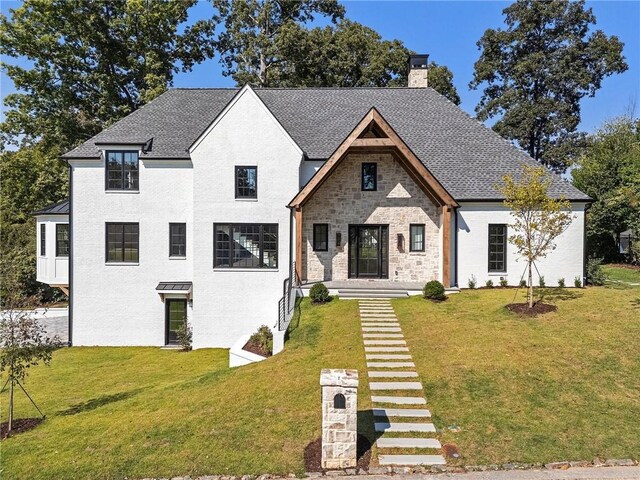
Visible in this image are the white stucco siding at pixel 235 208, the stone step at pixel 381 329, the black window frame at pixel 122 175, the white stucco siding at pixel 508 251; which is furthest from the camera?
the black window frame at pixel 122 175

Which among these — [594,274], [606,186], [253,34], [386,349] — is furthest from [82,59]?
[606,186]

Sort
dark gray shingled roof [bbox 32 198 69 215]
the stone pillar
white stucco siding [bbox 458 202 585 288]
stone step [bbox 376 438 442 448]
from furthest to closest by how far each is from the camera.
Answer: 1. dark gray shingled roof [bbox 32 198 69 215]
2. white stucco siding [bbox 458 202 585 288]
3. stone step [bbox 376 438 442 448]
4. the stone pillar

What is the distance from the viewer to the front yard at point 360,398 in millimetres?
6832

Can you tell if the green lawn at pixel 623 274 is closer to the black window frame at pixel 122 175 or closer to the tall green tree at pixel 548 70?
the tall green tree at pixel 548 70

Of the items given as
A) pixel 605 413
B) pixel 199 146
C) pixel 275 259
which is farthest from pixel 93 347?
pixel 605 413

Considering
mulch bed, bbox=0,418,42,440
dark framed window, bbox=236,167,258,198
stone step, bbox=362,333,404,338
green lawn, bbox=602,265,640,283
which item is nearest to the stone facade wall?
dark framed window, bbox=236,167,258,198

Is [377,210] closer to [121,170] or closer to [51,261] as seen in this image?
[121,170]

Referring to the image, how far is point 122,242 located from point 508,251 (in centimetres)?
1728

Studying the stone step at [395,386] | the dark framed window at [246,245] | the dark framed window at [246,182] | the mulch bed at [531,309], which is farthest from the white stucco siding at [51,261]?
the mulch bed at [531,309]

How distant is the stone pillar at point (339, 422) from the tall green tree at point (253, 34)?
3258 centimetres

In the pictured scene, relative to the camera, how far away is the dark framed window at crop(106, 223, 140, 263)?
54.4 ft

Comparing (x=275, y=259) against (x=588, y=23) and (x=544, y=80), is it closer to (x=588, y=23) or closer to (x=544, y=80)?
(x=544, y=80)

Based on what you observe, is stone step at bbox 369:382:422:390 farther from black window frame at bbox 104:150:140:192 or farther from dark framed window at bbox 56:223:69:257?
dark framed window at bbox 56:223:69:257

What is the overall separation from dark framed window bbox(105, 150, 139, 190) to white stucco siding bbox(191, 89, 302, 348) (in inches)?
122
